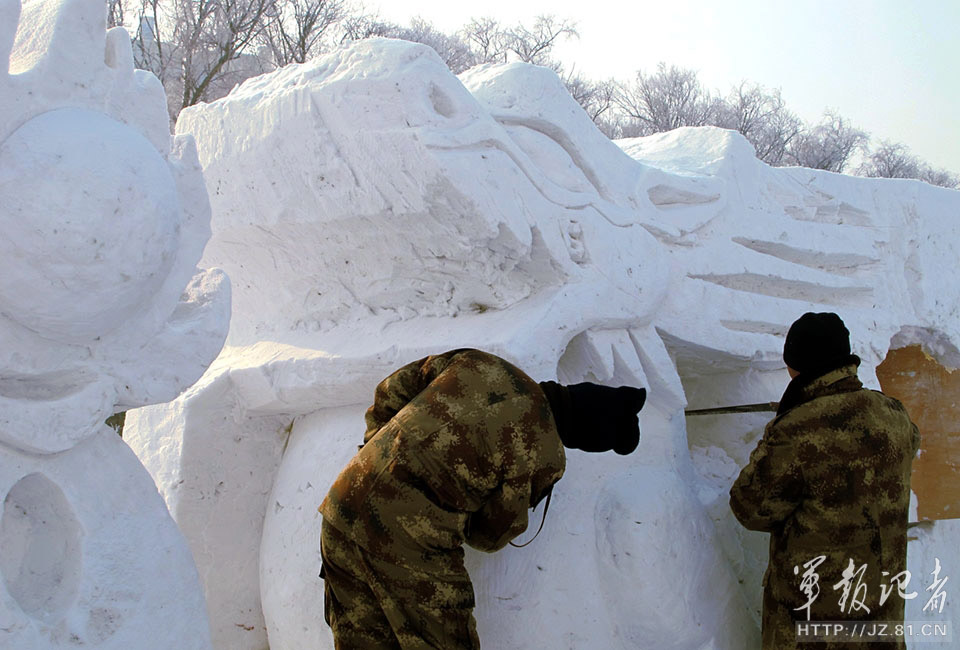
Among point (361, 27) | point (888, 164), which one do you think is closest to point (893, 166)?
point (888, 164)

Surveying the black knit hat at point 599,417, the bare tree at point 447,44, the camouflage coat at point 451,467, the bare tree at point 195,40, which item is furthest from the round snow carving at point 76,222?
the bare tree at point 447,44

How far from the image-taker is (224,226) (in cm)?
217

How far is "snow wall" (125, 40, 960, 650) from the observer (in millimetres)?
1979

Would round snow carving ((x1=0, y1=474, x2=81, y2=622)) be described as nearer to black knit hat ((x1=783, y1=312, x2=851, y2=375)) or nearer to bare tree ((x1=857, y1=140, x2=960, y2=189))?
black knit hat ((x1=783, y1=312, x2=851, y2=375))

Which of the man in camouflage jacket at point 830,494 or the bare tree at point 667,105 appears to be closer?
the man in camouflage jacket at point 830,494

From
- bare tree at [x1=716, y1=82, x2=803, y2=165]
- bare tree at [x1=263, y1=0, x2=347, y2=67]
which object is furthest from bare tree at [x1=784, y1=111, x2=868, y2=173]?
bare tree at [x1=263, y1=0, x2=347, y2=67]

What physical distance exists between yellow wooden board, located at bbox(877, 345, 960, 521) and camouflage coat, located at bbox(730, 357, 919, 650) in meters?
1.17

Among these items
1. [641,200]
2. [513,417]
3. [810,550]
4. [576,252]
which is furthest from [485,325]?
[810,550]

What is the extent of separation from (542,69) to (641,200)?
17.6 inches

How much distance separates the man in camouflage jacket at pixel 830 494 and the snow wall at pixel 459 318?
19 cm

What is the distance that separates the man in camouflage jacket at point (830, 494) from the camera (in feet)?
6.40

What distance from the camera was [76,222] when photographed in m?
1.27

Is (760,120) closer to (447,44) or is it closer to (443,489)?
(447,44)

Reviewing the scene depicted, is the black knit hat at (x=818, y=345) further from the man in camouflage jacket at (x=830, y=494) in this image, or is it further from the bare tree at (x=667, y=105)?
the bare tree at (x=667, y=105)
